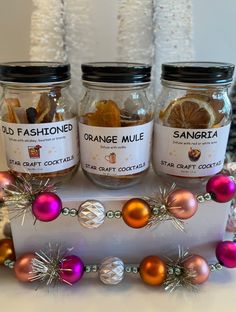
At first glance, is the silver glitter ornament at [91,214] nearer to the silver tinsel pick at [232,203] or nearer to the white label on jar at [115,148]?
the white label on jar at [115,148]

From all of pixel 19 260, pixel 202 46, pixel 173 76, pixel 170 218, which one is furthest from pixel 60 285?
pixel 202 46

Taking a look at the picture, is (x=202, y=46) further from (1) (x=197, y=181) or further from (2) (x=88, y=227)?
(2) (x=88, y=227)

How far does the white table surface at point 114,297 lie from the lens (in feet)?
1.45

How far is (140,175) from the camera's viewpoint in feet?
1.62

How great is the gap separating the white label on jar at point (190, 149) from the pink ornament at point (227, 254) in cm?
10

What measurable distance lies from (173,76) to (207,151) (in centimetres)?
10

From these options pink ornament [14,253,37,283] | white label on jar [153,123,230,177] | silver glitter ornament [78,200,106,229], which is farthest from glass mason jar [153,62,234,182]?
pink ornament [14,253,37,283]

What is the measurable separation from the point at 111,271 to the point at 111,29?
37cm

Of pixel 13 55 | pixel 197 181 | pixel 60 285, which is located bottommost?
pixel 60 285

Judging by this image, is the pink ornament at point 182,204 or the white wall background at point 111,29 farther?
the white wall background at point 111,29

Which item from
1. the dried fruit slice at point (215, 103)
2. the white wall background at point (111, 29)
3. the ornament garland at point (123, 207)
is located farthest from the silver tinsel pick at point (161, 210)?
the white wall background at point (111, 29)

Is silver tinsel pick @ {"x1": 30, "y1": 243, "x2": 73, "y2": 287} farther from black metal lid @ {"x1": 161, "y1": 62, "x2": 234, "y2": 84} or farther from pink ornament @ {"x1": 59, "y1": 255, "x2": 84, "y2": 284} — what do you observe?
black metal lid @ {"x1": 161, "y1": 62, "x2": 234, "y2": 84}

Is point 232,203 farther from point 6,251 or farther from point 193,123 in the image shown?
point 6,251

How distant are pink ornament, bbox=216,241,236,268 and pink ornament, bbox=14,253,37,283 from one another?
0.77ft
